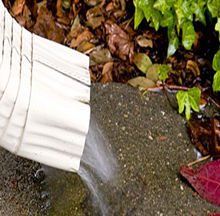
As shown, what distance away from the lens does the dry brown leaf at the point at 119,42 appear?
2225mm

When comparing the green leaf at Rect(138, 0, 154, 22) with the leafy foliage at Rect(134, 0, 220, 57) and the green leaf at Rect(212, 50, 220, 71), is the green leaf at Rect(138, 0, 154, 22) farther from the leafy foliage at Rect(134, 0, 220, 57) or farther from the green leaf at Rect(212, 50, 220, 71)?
the green leaf at Rect(212, 50, 220, 71)

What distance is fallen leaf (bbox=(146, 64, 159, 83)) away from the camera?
84.3 inches

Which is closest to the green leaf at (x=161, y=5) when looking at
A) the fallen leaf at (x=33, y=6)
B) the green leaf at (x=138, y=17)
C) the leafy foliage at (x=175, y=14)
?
the leafy foliage at (x=175, y=14)

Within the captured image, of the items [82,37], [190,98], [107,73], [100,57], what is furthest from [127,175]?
[82,37]

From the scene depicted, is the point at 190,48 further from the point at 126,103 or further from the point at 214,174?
the point at 214,174

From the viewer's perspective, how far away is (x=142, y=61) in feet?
7.25

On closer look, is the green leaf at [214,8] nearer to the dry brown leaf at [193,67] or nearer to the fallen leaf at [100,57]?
the dry brown leaf at [193,67]

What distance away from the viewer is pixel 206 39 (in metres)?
2.27

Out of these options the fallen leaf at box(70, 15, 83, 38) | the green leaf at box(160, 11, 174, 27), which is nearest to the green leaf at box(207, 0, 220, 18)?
the green leaf at box(160, 11, 174, 27)

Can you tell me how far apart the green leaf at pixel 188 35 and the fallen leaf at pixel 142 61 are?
0.17 meters

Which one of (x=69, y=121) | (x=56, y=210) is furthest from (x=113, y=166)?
(x=69, y=121)

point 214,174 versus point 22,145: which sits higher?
point 22,145

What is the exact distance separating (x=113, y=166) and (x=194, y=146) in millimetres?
329

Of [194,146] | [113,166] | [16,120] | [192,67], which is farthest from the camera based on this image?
[192,67]
